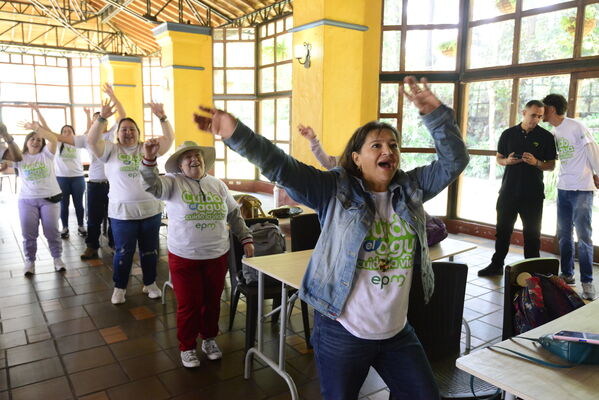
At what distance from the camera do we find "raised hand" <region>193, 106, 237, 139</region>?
4.54ft

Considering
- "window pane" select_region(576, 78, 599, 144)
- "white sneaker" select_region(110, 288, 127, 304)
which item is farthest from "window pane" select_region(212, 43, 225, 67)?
"white sneaker" select_region(110, 288, 127, 304)

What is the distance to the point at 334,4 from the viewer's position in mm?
5434

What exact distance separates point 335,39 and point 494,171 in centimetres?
306

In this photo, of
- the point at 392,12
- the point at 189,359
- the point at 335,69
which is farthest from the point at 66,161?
the point at 392,12


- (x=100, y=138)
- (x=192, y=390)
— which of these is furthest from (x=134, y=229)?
(x=192, y=390)

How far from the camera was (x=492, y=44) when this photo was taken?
21.1 feet

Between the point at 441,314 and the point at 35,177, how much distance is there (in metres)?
4.03

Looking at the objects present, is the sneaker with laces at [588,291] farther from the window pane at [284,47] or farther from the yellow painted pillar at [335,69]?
the window pane at [284,47]

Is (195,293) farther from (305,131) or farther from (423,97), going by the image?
(423,97)

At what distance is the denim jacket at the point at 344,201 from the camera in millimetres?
1526

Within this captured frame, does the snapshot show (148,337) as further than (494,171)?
No

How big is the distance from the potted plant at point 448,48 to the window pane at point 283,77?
158 inches

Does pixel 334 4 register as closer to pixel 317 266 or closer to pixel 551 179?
pixel 551 179

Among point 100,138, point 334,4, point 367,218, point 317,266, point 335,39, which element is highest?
point 334,4
